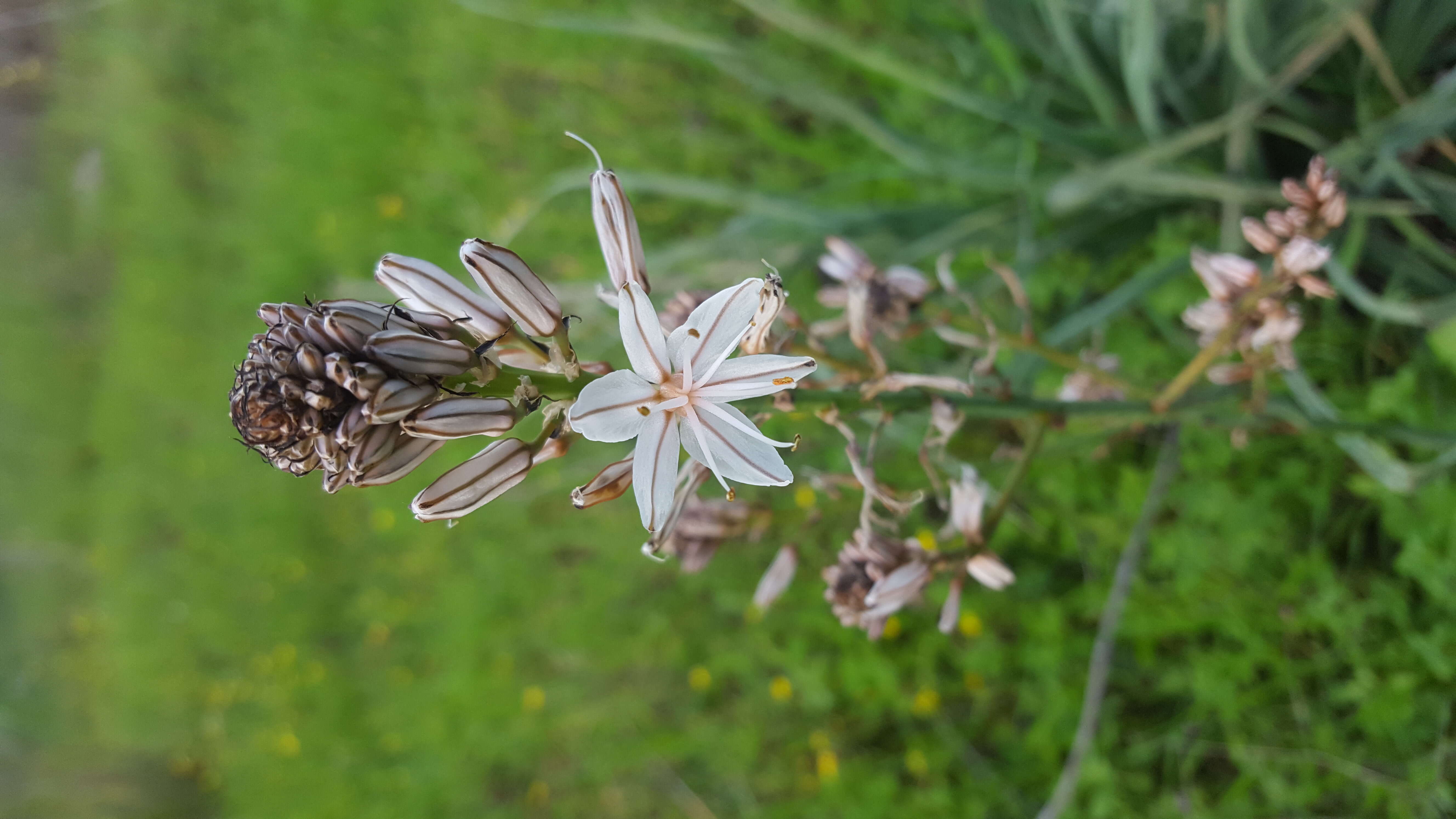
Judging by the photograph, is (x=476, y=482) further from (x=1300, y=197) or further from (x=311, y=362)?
(x=1300, y=197)


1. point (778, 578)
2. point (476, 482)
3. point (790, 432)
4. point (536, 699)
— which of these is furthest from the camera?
point (536, 699)

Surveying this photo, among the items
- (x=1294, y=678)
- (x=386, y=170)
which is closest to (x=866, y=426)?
(x=1294, y=678)

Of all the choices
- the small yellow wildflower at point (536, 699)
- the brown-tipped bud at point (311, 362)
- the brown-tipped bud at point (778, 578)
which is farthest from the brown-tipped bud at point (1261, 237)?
the small yellow wildflower at point (536, 699)

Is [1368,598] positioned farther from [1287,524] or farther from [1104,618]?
[1104,618]

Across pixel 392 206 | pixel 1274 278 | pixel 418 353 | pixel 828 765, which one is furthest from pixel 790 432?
pixel 392 206

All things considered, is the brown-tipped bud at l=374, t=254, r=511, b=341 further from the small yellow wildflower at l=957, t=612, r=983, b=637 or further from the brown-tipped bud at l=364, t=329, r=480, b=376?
the small yellow wildflower at l=957, t=612, r=983, b=637

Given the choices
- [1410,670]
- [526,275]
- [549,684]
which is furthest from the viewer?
[549,684]
